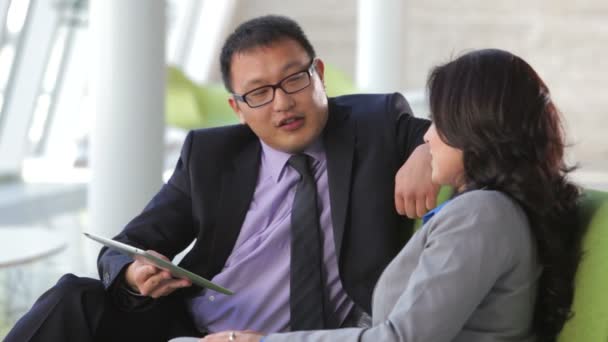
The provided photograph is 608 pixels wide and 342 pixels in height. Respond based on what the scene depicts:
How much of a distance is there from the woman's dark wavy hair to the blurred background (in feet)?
0.49

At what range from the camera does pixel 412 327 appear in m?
A: 1.55

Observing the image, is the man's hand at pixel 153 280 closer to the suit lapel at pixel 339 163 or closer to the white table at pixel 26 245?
the suit lapel at pixel 339 163

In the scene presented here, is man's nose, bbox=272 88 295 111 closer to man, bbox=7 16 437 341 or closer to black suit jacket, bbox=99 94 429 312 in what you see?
man, bbox=7 16 437 341

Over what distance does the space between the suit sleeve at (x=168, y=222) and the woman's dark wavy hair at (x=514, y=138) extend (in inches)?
35.7

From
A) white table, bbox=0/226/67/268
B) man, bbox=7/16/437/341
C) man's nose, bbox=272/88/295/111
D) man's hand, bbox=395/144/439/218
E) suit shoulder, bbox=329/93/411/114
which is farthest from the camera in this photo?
white table, bbox=0/226/67/268

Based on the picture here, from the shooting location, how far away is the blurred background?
448 centimetres

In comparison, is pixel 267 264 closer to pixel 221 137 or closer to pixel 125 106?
pixel 221 137

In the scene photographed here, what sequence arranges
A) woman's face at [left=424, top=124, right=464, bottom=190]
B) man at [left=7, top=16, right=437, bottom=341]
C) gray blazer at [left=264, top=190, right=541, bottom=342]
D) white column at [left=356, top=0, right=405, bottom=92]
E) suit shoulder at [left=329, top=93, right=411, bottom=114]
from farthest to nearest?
white column at [left=356, top=0, right=405, bottom=92] → suit shoulder at [left=329, top=93, right=411, bottom=114] → man at [left=7, top=16, right=437, bottom=341] → woman's face at [left=424, top=124, right=464, bottom=190] → gray blazer at [left=264, top=190, right=541, bottom=342]

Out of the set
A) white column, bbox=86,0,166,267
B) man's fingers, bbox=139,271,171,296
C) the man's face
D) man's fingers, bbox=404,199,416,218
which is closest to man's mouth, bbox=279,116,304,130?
the man's face

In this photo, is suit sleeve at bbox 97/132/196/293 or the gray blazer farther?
suit sleeve at bbox 97/132/196/293

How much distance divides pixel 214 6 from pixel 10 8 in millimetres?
5449

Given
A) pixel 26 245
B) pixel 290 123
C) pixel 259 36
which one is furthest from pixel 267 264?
pixel 26 245

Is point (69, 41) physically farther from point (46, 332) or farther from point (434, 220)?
point (434, 220)

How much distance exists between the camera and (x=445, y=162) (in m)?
1.73
